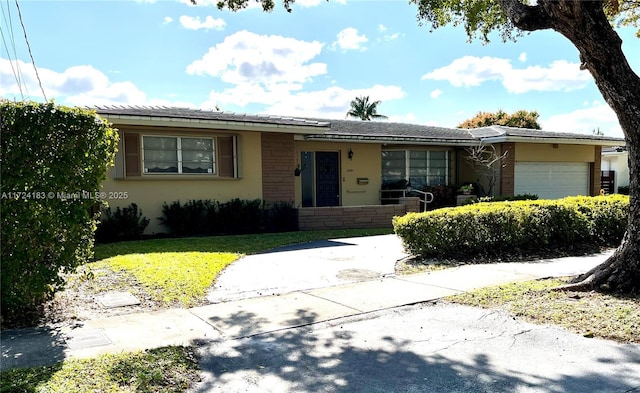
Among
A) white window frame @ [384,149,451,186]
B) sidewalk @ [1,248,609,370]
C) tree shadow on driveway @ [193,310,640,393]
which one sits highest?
white window frame @ [384,149,451,186]

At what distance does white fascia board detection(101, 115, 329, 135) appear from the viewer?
11891 mm

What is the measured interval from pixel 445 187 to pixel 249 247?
10881mm

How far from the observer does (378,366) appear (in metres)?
4.12

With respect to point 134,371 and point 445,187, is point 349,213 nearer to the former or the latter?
point 445,187

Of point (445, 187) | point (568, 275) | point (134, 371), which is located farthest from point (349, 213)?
point (134, 371)

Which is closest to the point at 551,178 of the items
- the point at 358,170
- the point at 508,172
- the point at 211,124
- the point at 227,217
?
the point at 508,172

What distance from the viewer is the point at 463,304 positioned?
5961 millimetres

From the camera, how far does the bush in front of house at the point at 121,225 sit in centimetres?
1174

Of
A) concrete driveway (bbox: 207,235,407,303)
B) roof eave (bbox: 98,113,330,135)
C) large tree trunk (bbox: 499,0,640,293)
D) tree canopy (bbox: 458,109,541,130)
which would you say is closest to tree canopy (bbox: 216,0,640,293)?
large tree trunk (bbox: 499,0,640,293)

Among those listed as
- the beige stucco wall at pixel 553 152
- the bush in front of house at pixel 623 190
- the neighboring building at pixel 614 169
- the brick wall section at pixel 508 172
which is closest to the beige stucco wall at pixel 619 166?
the neighboring building at pixel 614 169

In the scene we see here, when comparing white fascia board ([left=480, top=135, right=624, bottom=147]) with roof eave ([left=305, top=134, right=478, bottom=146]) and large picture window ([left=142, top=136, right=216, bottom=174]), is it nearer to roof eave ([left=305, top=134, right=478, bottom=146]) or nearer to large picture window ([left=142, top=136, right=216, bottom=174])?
roof eave ([left=305, top=134, right=478, bottom=146])

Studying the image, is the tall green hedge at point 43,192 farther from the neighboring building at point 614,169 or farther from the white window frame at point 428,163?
the neighboring building at point 614,169

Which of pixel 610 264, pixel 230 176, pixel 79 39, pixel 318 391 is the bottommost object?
pixel 318 391

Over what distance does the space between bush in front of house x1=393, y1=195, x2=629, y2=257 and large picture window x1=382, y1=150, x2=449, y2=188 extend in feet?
27.5
